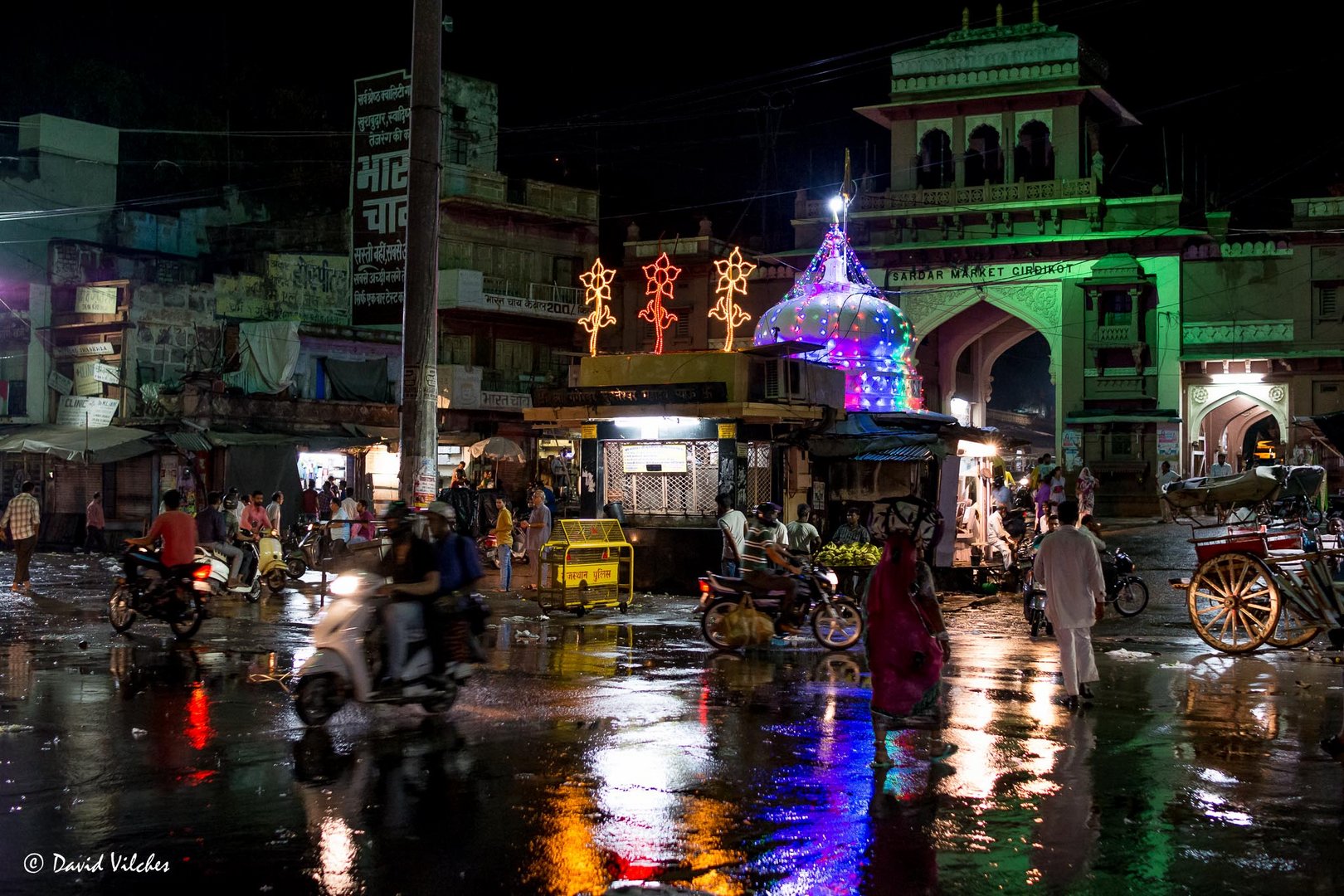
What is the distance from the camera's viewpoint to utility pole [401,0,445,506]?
13.2 metres

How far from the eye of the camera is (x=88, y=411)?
2941cm

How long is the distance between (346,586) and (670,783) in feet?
11.4

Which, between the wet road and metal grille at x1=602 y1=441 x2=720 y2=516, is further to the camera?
metal grille at x1=602 y1=441 x2=720 y2=516

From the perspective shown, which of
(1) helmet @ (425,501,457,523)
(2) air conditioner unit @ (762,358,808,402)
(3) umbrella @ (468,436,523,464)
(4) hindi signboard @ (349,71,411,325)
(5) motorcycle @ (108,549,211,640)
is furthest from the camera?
(3) umbrella @ (468,436,523,464)

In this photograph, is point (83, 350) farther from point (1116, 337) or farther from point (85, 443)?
point (1116, 337)

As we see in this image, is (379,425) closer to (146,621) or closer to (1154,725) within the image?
(146,621)

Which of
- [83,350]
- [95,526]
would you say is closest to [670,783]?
[95,526]

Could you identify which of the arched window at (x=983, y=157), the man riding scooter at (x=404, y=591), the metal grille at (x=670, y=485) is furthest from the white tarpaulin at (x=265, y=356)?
the man riding scooter at (x=404, y=591)

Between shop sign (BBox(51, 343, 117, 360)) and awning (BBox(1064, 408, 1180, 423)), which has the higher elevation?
shop sign (BBox(51, 343, 117, 360))

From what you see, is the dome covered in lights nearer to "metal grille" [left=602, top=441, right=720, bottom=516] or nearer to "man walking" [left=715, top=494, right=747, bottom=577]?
"metal grille" [left=602, top=441, right=720, bottom=516]

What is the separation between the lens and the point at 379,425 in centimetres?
3350

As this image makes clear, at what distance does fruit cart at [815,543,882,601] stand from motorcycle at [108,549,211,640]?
710 cm

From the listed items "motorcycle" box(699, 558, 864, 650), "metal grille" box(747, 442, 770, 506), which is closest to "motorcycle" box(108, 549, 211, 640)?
"motorcycle" box(699, 558, 864, 650)

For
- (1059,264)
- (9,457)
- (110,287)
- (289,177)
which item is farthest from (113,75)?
(1059,264)
